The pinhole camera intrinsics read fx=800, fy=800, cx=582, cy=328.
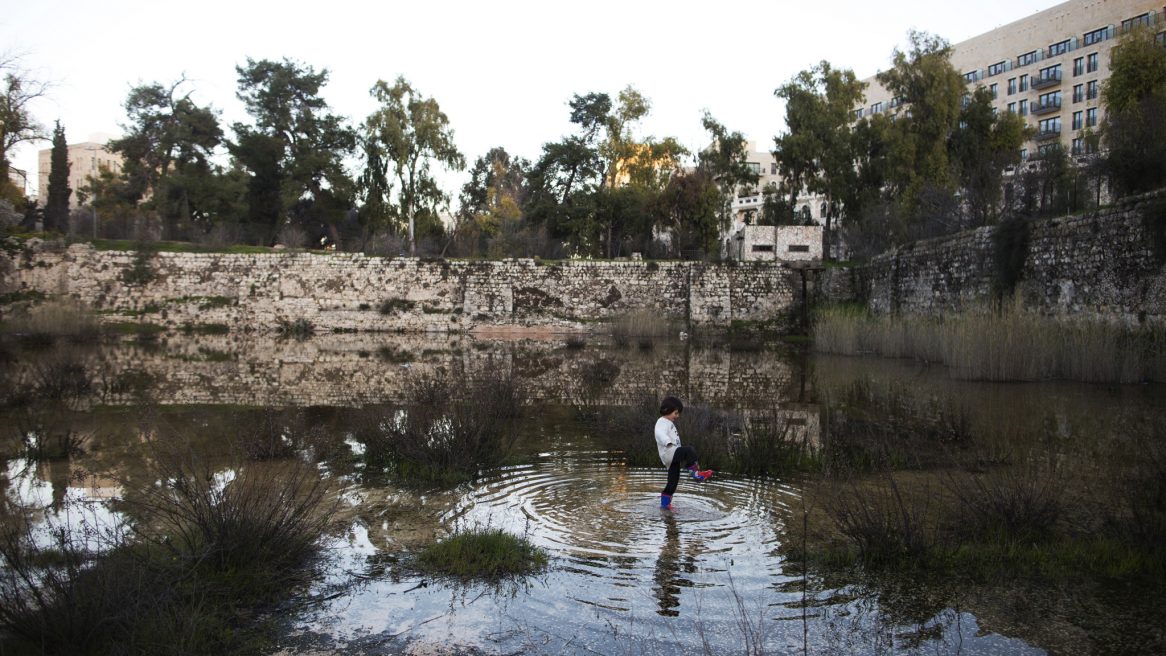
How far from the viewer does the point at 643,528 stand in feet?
16.2

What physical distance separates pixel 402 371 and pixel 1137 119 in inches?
736

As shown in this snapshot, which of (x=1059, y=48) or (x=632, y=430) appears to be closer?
(x=632, y=430)

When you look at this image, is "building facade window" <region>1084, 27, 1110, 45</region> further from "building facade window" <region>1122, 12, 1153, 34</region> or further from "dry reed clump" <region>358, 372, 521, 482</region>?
"dry reed clump" <region>358, 372, 521, 482</region>

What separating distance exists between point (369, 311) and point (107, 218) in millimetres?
16923

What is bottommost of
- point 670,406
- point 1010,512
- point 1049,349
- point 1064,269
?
point 1010,512

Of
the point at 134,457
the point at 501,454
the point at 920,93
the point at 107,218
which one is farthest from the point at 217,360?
the point at 920,93

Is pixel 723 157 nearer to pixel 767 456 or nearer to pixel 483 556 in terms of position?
pixel 767 456

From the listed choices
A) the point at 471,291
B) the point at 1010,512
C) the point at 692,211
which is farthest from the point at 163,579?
the point at 692,211

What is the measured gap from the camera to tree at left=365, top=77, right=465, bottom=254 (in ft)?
120

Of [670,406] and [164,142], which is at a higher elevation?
[164,142]

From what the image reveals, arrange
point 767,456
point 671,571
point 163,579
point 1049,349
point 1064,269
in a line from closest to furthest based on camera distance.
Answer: point 163,579 → point 671,571 → point 767,456 → point 1049,349 → point 1064,269

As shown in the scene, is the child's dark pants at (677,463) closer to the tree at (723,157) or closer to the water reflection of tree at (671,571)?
the water reflection of tree at (671,571)

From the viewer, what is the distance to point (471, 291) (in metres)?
29.4

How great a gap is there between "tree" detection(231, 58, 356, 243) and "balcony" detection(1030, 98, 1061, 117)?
146 ft
